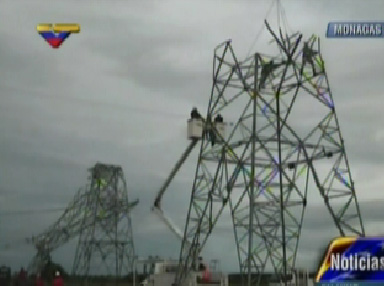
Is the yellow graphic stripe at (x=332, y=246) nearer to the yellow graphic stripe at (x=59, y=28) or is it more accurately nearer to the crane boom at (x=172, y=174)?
the yellow graphic stripe at (x=59, y=28)

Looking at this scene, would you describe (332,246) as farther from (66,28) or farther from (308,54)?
(308,54)

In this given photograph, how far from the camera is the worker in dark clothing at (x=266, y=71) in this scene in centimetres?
6462

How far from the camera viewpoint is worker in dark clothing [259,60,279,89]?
212 ft

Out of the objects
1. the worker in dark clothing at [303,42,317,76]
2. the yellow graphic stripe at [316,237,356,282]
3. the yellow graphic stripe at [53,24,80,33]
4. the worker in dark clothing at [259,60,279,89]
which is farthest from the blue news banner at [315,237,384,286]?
the worker in dark clothing at [303,42,317,76]

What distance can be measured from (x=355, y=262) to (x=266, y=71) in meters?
34.7

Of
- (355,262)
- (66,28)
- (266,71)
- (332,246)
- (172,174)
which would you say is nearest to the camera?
(355,262)

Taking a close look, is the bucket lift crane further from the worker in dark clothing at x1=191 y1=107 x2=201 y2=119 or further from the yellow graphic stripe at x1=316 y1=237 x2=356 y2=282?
the yellow graphic stripe at x1=316 y1=237 x2=356 y2=282

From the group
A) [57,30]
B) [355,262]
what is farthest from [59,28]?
[355,262]

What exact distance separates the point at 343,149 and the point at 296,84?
23.1 feet

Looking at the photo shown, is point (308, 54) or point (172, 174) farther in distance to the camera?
point (172, 174)

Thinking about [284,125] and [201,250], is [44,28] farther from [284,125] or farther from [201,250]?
[201,250]

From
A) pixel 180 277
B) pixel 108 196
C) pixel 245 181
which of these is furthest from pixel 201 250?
pixel 108 196

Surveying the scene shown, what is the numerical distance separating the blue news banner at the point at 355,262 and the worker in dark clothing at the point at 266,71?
33.8 metres

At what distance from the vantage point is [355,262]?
32.1 metres
